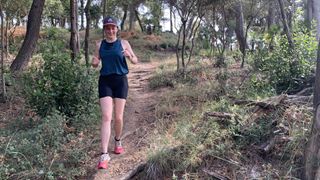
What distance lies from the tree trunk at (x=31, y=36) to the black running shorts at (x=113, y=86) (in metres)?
5.35

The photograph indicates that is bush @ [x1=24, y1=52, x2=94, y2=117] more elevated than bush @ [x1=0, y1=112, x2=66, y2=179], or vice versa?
bush @ [x1=24, y1=52, x2=94, y2=117]

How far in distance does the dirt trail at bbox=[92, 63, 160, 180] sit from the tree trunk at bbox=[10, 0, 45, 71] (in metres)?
2.76

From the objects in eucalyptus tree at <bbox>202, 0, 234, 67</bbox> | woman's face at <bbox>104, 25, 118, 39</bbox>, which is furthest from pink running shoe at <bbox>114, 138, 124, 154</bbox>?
eucalyptus tree at <bbox>202, 0, 234, 67</bbox>

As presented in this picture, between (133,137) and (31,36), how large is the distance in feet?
16.6

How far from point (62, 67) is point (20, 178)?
2.12m

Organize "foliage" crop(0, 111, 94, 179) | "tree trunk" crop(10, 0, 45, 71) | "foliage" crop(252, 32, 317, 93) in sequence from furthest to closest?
"tree trunk" crop(10, 0, 45, 71)
"foliage" crop(252, 32, 317, 93)
"foliage" crop(0, 111, 94, 179)

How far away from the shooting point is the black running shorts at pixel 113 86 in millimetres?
4430

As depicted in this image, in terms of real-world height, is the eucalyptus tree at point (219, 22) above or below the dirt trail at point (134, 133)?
above

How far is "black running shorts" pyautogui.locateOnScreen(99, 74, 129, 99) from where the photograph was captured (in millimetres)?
4430

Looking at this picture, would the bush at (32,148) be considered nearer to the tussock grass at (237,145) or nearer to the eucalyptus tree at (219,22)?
the tussock grass at (237,145)

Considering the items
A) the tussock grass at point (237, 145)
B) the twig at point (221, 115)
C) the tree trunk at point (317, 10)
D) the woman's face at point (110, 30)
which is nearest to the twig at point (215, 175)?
the tussock grass at point (237, 145)

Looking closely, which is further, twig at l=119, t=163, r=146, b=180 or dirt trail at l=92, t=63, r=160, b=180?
dirt trail at l=92, t=63, r=160, b=180

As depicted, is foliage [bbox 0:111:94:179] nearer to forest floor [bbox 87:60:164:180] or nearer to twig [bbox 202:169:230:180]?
forest floor [bbox 87:60:164:180]

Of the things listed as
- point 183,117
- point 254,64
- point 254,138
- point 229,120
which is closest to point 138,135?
point 183,117
